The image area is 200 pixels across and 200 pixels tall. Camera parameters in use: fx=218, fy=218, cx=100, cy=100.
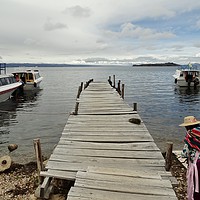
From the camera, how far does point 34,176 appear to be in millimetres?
7719

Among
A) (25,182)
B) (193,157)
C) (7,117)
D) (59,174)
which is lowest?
(7,117)

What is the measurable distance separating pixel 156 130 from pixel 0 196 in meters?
10.5

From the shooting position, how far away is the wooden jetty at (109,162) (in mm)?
4355

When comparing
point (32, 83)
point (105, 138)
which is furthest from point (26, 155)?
point (32, 83)

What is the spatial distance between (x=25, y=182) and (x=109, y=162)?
3.25 m

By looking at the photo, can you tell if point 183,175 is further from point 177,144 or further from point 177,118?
point 177,118

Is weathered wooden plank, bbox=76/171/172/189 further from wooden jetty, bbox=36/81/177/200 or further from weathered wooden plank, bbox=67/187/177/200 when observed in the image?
weathered wooden plank, bbox=67/187/177/200

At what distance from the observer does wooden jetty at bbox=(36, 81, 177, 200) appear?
436 centimetres

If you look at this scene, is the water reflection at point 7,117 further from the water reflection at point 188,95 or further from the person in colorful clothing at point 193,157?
the water reflection at point 188,95

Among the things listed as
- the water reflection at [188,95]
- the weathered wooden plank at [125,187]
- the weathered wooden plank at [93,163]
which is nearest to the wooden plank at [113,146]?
the weathered wooden plank at [93,163]

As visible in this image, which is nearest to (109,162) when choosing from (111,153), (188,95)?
(111,153)

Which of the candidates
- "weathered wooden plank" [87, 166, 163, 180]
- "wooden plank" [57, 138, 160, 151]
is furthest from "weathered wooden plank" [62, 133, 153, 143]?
"weathered wooden plank" [87, 166, 163, 180]

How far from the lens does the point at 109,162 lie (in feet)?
19.6

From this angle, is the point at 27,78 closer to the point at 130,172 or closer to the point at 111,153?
the point at 111,153
